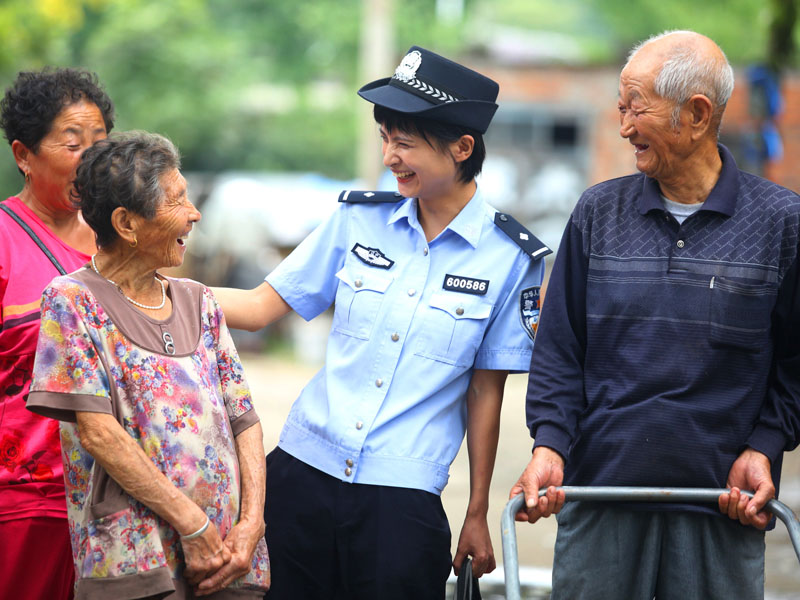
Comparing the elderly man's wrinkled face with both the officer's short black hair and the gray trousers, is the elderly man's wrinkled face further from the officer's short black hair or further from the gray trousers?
the gray trousers

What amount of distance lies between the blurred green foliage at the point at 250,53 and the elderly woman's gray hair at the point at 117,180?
35.0ft

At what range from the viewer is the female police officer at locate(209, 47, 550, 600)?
9.58 ft

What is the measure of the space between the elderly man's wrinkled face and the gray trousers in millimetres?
914

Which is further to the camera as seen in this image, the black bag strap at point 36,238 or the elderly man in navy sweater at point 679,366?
the black bag strap at point 36,238

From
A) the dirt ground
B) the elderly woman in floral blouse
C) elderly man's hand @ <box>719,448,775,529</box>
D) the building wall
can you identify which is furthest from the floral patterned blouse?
the building wall

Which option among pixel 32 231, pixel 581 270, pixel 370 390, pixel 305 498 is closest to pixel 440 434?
pixel 370 390

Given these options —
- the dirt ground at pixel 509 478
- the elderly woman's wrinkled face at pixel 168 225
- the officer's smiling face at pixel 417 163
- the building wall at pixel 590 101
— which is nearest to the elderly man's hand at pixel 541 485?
the officer's smiling face at pixel 417 163

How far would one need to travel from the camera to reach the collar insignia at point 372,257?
3080 millimetres

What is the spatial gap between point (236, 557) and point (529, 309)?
3.59 ft

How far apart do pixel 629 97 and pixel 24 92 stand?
168 centimetres

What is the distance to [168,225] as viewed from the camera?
2557mm

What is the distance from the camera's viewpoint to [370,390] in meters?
2.97

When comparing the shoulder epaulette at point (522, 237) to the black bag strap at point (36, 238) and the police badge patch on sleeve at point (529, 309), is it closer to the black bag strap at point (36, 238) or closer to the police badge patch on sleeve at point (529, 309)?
the police badge patch on sleeve at point (529, 309)

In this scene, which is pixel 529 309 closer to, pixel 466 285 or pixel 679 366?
pixel 466 285
